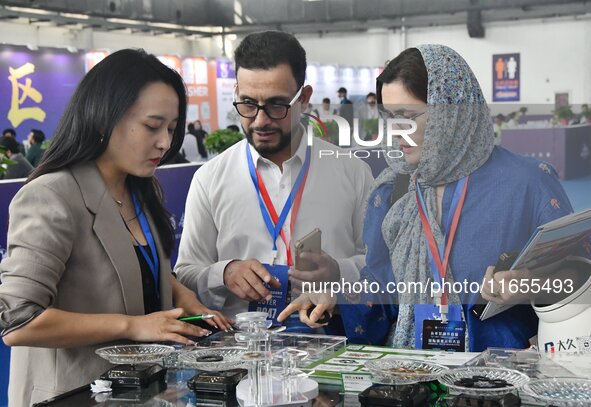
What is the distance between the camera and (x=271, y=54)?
91.3 inches

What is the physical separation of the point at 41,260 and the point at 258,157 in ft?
2.68

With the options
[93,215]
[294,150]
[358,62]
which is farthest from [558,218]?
[358,62]

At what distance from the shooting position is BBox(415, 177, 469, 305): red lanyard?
6.23ft

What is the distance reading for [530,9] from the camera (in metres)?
18.0

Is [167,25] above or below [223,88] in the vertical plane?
above

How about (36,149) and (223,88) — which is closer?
(36,149)

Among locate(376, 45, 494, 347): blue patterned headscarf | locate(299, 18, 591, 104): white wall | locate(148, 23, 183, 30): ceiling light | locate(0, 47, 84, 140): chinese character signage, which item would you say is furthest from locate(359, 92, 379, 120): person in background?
locate(299, 18, 591, 104): white wall

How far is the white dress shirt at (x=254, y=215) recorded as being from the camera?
2.07m

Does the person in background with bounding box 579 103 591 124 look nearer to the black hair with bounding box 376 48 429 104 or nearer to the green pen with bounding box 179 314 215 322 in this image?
the black hair with bounding box 376 48 429 104

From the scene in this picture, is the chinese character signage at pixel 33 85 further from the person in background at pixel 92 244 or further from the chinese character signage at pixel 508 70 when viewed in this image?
the chinese character signage at pixel 508 70

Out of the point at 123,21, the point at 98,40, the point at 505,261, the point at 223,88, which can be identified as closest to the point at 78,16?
the point at 98,40

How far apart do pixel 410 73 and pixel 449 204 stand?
33 centimetres

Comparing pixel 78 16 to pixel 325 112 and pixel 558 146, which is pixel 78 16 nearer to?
pixel 325 112

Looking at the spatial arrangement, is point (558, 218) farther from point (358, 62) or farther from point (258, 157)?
point (358, 62)
